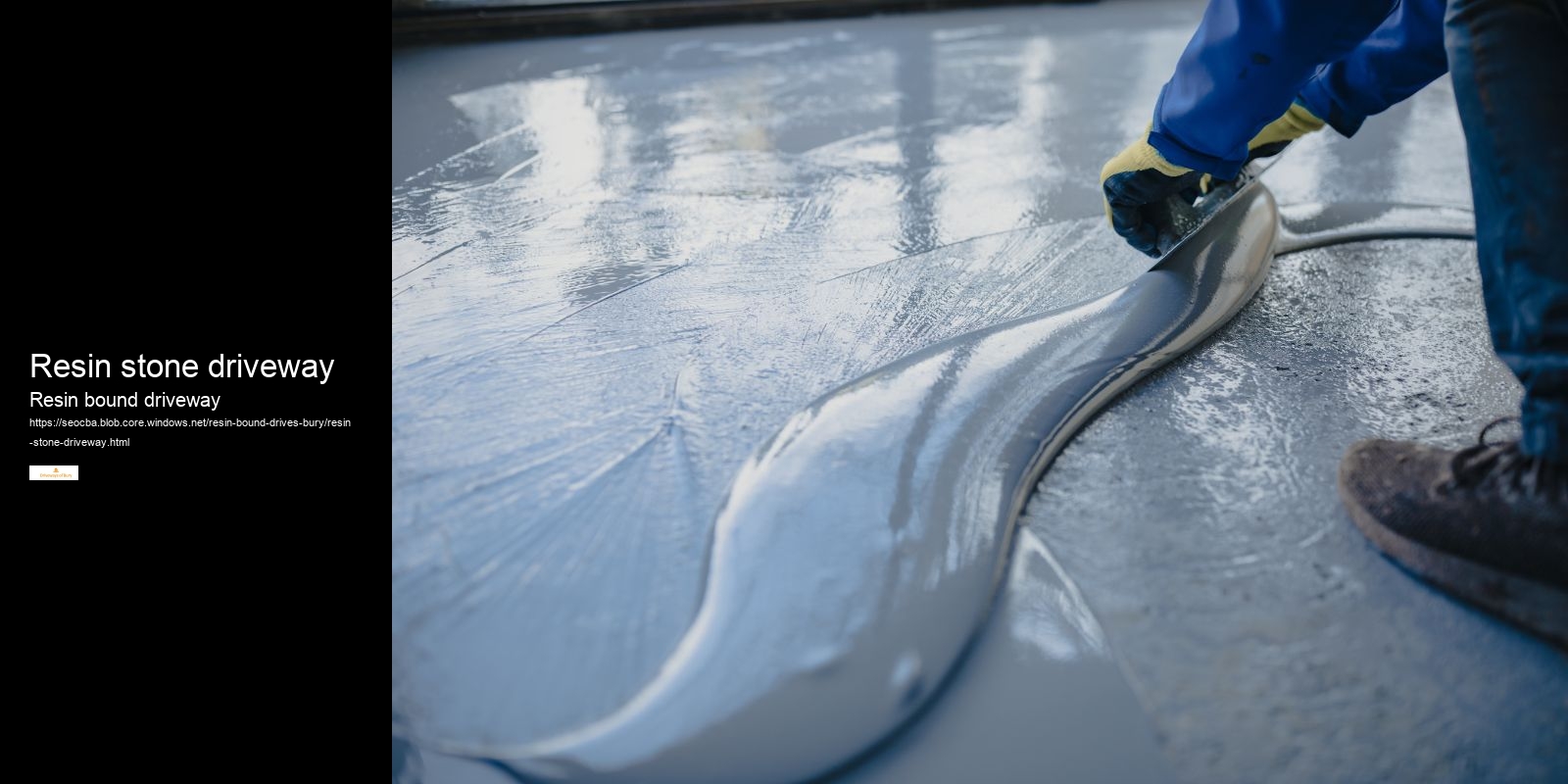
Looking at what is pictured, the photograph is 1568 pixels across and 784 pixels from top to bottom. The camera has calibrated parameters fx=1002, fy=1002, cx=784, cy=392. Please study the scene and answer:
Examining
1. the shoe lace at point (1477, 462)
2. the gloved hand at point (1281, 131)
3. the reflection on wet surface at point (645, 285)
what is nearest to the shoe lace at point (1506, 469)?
the shoe lace at point (1477, 462)

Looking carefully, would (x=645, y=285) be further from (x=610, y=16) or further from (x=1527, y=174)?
(x=610, y=16)

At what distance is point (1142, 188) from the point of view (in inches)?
58.7

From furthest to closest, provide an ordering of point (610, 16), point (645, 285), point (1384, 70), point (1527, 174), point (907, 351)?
point (610, 16), point (645, 285), point (1384, 70), point (907, 351), point (1527, 174)

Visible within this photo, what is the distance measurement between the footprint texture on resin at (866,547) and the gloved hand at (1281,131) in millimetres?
355

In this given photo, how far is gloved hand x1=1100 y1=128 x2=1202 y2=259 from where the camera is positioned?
1.44 m

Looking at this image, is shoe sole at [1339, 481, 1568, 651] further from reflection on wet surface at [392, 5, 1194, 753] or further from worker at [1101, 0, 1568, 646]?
reflection on wet surface at [392, 5, 1194, 753]

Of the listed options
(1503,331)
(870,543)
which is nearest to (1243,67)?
(1503,331)

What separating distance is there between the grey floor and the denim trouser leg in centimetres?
23

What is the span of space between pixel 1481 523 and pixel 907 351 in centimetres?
67

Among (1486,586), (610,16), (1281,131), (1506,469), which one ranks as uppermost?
(610,16)

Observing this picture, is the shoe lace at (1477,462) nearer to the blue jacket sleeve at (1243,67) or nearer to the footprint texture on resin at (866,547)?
the footprint texture on resin at (866,547)
